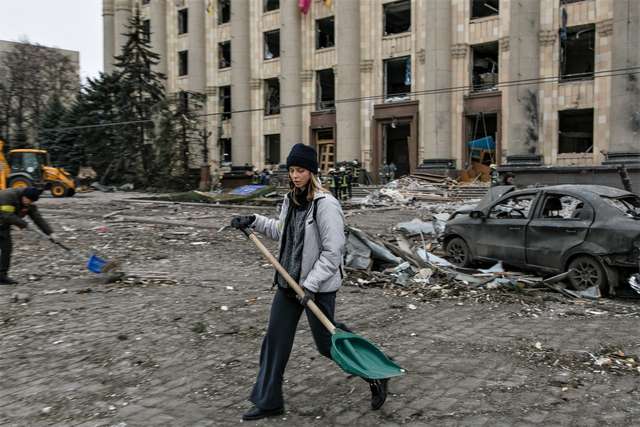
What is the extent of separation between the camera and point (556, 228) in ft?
26.9

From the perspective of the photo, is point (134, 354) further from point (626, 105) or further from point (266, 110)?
point (266, 110)

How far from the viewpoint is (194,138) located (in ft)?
120

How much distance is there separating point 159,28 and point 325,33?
51.5 ft

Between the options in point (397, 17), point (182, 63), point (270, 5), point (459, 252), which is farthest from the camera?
point (182, 63)

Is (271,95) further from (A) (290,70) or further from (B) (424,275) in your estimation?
(B) (424,275)

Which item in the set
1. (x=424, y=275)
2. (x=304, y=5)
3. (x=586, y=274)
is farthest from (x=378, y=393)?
(x=304, y=5)

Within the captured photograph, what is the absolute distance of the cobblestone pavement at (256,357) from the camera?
399 cm

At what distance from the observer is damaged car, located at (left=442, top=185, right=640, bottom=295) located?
7.52m

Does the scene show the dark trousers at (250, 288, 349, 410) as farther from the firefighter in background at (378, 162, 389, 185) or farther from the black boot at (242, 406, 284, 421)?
the firefighter in background at (378, 162, 389, 185)

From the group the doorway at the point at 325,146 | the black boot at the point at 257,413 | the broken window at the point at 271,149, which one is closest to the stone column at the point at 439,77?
the doorway at the point at 325,146

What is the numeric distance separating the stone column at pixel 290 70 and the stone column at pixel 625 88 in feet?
60.3

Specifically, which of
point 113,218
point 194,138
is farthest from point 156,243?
point 194,138

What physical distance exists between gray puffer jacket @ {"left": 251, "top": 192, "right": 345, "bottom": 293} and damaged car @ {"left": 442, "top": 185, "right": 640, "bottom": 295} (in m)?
5.21

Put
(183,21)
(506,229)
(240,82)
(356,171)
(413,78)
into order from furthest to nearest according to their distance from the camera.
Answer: (183,21), (240,82), (413,78), (356,171), (506,229)
